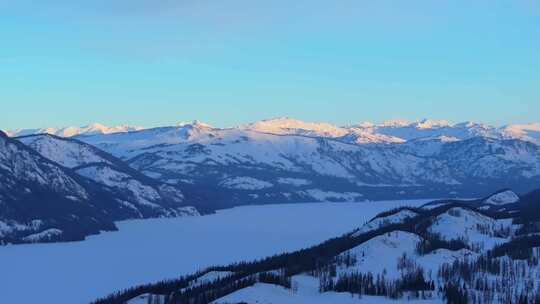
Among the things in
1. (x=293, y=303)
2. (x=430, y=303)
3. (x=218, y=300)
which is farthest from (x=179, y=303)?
(x=430, y=303)

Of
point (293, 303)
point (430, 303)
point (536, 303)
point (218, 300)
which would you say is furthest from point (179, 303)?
point (536, 303)

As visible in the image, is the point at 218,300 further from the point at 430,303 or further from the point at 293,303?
the point at 430,303

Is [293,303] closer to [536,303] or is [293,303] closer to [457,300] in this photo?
[457,300]

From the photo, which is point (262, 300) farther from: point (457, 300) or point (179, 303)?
point (457, 300)

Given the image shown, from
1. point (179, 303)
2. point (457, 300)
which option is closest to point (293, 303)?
point (179, 303)

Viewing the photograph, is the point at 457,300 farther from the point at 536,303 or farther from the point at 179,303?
the point at 179,303
